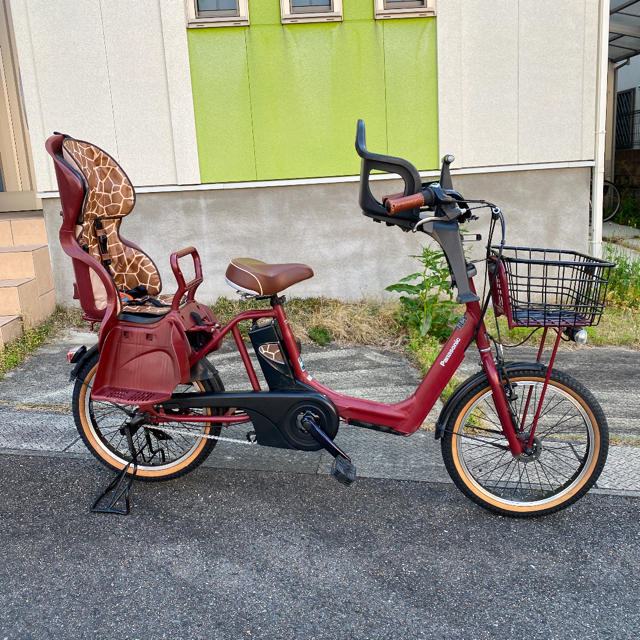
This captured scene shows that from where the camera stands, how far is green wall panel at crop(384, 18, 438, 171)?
619 centimetres

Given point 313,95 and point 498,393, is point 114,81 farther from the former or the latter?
point 498,393

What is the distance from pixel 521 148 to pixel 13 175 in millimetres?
5726

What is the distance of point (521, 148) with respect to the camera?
643cm

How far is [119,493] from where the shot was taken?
3416 mm

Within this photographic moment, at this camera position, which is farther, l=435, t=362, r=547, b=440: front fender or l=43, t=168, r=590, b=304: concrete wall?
l=43, t=168, r=590, b=304: concrete wall

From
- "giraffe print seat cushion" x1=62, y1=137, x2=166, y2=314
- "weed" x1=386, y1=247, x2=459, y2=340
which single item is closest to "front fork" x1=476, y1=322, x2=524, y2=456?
"giraffe print seat cushion" x1=62, y1=137, x2=166, y2=314

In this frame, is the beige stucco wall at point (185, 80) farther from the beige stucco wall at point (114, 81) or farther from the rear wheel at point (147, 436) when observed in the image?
the rear wheel at point (147, 436)

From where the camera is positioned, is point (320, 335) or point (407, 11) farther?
point (407, 11)

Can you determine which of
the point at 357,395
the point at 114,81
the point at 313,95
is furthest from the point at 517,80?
the point at 114,81

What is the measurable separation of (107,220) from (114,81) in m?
3.23

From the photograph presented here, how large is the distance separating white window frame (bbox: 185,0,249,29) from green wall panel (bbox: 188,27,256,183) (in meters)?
0.05

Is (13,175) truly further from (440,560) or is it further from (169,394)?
(440,560)

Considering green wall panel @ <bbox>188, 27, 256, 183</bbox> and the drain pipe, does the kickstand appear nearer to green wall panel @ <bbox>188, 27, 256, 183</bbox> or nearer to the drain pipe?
green wall panel @ <bbox>188, 27, 256, 183</bbox>

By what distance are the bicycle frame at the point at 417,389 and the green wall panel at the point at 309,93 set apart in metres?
3.47
